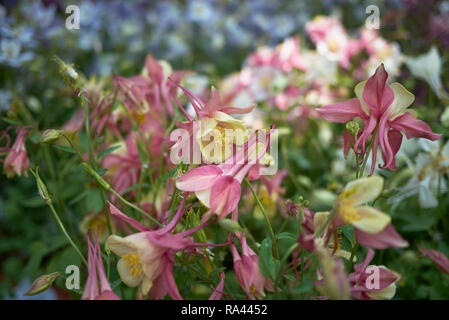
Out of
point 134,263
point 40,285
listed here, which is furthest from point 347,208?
point 40,285

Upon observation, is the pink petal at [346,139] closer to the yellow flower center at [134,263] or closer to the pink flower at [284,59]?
the yellow flower center at [134,263]

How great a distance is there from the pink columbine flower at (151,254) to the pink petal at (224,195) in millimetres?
35

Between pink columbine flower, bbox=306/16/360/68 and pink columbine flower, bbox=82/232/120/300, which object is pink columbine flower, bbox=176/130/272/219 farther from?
pink columbine flower, bbox=306/16/360/68

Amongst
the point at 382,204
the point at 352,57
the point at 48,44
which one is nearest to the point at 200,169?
the point at 382,204

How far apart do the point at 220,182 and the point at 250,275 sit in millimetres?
107

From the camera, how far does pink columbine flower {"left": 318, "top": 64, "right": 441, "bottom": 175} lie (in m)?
0.46

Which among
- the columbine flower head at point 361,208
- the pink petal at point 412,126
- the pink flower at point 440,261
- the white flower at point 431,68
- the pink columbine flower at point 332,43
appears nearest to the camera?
the columbine flower head at point 361,208

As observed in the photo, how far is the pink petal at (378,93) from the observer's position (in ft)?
1.49

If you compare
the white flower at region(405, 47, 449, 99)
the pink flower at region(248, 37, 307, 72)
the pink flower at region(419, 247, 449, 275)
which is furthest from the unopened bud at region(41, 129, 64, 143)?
the pink flower at region(248, 37, 307, 72)

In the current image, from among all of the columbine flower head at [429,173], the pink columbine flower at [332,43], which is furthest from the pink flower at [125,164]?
A: the pink columbine flower at [332,43]

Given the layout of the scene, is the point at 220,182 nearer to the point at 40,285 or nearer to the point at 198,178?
the point at 198,178

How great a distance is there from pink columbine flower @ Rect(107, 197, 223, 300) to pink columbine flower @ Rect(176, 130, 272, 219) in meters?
0.04

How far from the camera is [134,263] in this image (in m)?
0.46

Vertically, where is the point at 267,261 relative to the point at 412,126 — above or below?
below
